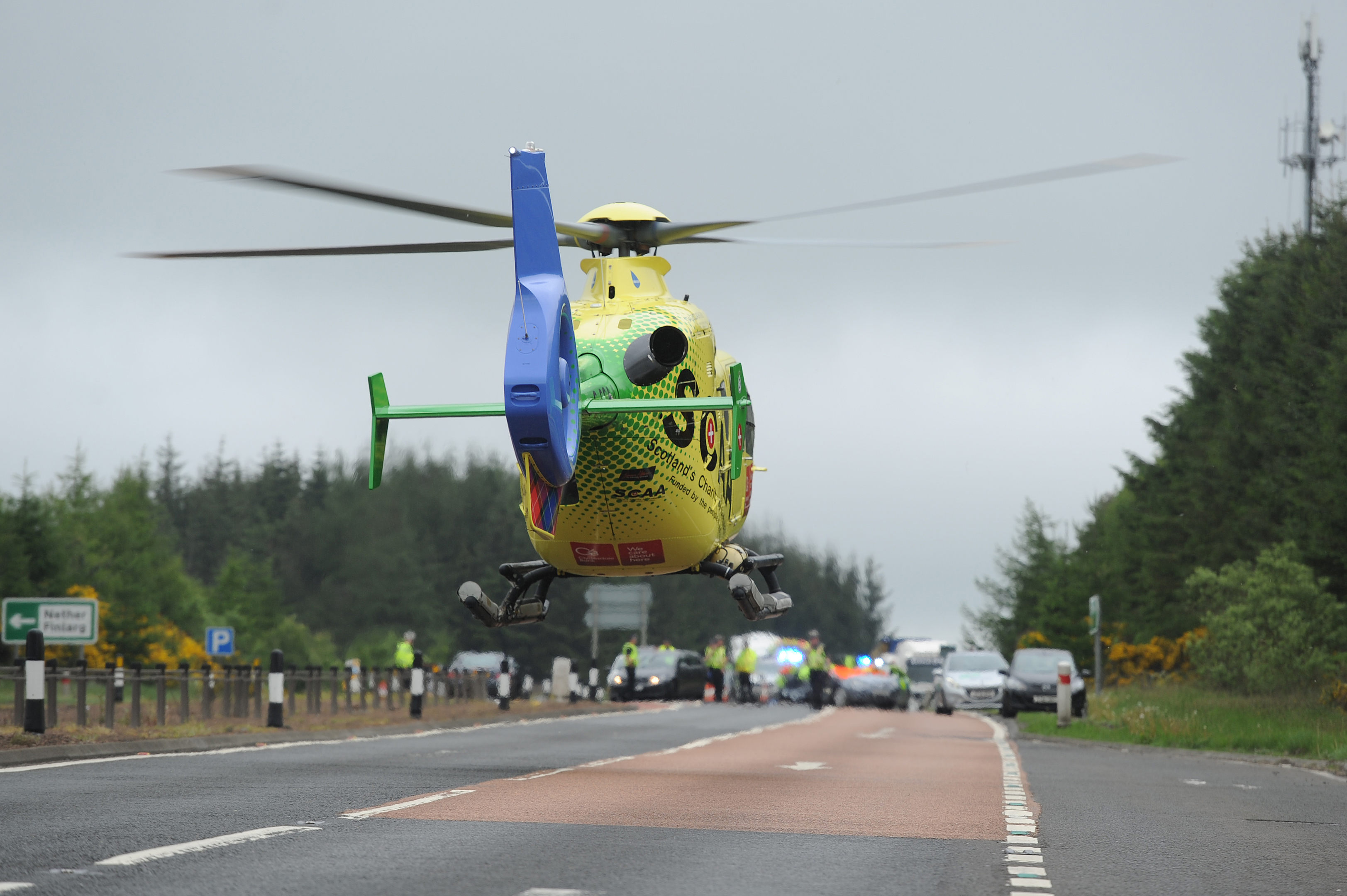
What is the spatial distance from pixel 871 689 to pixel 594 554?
35930 millimetres

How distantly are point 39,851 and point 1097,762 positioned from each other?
15166 millimetres

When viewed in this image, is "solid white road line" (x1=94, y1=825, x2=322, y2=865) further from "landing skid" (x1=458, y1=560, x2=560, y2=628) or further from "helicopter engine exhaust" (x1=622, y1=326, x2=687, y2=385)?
"landing skid" (x1=458, y1=560, x2=560, y2=628)

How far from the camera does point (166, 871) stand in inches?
304

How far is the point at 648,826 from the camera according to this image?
34.6ft

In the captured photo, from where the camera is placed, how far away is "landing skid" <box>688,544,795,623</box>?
55.8 feet

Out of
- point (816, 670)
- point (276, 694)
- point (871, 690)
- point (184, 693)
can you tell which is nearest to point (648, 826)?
point (276, 694)

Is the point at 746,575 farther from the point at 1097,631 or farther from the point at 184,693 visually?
the point at 1097,631

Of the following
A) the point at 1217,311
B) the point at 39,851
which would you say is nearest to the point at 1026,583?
the point at 1217,311

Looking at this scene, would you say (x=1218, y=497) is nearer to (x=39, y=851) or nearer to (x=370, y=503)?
(x=370, y=503)

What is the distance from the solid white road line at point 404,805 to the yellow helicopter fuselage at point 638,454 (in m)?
3.86

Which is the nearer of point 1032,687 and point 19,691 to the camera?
point 19,691

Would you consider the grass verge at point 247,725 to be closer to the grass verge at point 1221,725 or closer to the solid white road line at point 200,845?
the solid white road line at point 200,845

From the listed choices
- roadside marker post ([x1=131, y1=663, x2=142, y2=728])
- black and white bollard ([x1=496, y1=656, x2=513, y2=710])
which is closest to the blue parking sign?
black and white bollard ([x1=496, y1=656, x2=513, y2=710])

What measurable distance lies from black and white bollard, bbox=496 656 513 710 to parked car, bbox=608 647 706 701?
43.6 feet
